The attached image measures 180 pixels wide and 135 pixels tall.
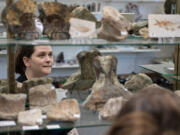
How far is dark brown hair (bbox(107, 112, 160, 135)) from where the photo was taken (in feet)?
2.50

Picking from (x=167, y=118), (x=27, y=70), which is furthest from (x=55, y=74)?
(x=167, y=118)

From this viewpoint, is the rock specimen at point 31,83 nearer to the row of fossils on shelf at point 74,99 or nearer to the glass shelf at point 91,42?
the row of fossils on shelf at point 74,99

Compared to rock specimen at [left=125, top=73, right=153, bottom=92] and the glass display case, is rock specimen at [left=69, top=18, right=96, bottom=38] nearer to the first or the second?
the glass display case

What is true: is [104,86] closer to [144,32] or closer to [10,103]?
[144,32]

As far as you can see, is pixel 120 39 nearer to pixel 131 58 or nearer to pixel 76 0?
pixel 76 0

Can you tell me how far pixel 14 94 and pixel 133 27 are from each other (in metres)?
0.89

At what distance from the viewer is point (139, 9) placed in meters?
5.30

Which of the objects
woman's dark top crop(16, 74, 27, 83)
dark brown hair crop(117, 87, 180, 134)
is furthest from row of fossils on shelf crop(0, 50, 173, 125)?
dark brown hair crop(117, 87, 180, 134)

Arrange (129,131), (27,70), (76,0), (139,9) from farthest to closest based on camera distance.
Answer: (139,9)
(76,0)
(27,70)
(129,131)

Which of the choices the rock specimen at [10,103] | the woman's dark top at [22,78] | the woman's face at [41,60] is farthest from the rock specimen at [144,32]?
the woman's dark top at [22,78]

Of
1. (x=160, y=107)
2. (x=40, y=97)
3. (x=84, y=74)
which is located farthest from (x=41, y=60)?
(x=160, y=107)

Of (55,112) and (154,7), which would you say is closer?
(55,112)

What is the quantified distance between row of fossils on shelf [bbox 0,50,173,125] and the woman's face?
0.98 feet

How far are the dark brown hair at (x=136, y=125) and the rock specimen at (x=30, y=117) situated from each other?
0.92m
